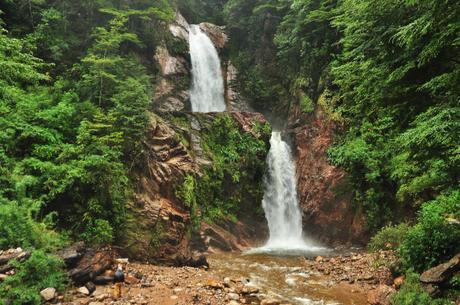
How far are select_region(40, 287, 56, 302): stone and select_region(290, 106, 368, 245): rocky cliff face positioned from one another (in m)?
13.3

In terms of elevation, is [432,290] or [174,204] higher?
[174,204]

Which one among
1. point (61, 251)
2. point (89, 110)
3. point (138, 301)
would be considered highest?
point (89, 110)

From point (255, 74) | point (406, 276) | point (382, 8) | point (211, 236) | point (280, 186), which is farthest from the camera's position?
point (255, 74)

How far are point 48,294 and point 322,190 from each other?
46.9 feet

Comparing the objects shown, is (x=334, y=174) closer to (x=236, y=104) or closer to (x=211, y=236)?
(x=211, y=236)

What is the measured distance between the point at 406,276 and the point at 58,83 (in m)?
14.1

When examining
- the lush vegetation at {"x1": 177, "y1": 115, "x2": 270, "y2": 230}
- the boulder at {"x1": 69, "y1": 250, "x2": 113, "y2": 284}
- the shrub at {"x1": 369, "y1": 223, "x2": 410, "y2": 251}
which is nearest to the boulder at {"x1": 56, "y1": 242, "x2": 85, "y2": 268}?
the boulder at {"x1": 69, "y1": 250, "x2": 113, "y2": 284}

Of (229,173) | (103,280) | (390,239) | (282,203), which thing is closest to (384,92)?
(390,239)

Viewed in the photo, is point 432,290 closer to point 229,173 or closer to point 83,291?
point 83,291

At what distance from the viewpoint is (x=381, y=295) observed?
27.1ft

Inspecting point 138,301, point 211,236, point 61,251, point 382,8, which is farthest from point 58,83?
point 382,8

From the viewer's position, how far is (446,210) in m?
9.29

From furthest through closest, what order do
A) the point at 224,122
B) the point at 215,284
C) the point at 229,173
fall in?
the point at 224,122
the point at 229,173
the point at 215,284

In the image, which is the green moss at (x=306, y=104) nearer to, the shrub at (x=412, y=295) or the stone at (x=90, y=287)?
the shrub at (x=412, y=295)
